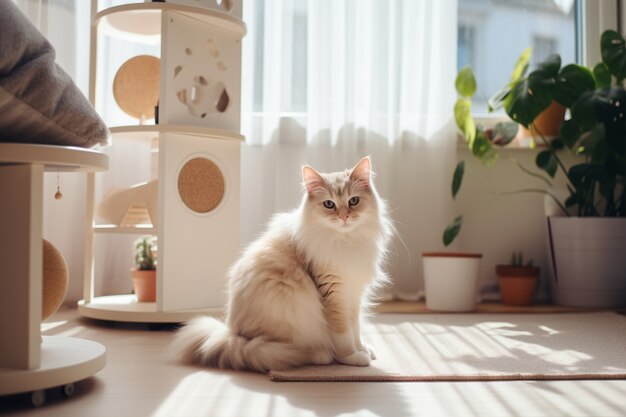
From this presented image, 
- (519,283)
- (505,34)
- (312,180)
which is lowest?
(519,283)

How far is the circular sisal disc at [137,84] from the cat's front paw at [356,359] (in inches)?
56.9

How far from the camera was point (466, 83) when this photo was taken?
119 inches

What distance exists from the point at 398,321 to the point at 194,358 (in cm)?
105

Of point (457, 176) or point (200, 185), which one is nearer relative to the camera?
point (200, 185)

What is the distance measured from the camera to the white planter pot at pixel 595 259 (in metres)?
2.88

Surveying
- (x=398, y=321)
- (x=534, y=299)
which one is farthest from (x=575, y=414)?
(x=534, y=299)

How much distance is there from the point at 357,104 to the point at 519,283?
3.91ft

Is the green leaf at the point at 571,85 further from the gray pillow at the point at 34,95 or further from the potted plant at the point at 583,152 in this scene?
the gray pillow at the point at 34,95

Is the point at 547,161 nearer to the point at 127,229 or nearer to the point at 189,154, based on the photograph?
the point at 189,154

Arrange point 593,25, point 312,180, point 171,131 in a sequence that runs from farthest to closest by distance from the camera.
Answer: point 593,25, point 171,131, point 312,180

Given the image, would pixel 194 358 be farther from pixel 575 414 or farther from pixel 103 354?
pixel 575 414

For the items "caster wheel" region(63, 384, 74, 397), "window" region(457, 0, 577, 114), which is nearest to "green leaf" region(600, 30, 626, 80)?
"window" region(457, 0, 577, 114)

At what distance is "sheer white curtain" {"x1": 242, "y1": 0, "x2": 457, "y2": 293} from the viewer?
3.11m

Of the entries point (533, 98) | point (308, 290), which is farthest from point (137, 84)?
point (533, 98)
